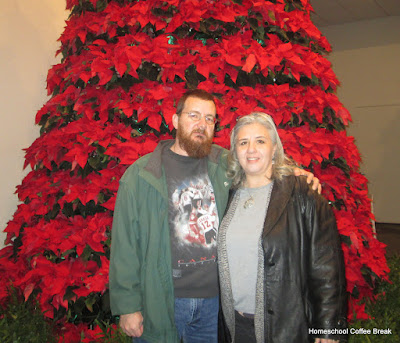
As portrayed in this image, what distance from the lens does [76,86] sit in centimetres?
232

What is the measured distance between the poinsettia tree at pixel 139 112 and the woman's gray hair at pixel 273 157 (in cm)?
43

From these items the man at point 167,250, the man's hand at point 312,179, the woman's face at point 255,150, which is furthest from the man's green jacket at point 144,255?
the man's hand at point 312,179

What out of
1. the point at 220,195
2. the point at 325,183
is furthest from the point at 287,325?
the point at 325,183

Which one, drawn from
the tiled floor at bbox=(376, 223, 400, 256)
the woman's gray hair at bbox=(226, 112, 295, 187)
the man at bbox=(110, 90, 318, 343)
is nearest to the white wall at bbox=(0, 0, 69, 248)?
the man at bbox=(110, 90, 318, 343)

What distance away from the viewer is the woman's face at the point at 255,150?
4.98ft

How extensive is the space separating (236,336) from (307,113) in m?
1.48

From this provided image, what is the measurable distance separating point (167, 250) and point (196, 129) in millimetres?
624

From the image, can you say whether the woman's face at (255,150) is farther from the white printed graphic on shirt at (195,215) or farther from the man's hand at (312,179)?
the white printed graphic on shirt at (195,215)

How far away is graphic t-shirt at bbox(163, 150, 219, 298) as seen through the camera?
63.6 inches

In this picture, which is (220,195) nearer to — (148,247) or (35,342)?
(148,247)

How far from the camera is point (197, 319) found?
1.63m

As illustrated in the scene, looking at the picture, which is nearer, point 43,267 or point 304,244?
point 304,244

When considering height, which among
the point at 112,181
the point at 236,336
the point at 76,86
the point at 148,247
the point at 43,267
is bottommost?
the point at 236,336

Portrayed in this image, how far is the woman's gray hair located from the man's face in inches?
5.8
